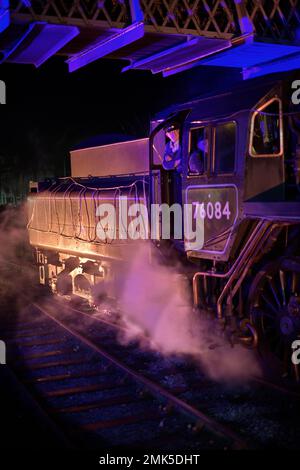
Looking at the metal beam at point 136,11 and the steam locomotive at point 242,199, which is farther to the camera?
the metal beam at point 136,11

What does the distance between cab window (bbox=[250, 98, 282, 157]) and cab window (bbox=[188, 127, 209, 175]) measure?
77 centimetres

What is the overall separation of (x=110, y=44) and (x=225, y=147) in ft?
16.5

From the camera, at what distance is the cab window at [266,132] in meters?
6.45

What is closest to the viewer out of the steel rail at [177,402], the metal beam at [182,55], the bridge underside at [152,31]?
the steel rail at [177,402]

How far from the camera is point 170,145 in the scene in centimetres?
814

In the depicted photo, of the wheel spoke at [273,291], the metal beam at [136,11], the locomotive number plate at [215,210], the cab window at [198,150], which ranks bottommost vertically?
the wheel spoke at [273,291]

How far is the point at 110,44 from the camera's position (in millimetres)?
10734

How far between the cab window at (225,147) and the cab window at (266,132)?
29 cm

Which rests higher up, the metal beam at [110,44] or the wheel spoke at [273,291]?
the metal beam at [110,44]

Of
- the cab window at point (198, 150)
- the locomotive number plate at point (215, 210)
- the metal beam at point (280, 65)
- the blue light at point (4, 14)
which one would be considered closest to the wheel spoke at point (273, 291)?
the locomotive number plate at point (215, 210)

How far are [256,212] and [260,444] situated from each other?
259 cm

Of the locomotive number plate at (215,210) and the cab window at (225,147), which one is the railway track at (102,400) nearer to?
the locomotive number plate at (215,210)

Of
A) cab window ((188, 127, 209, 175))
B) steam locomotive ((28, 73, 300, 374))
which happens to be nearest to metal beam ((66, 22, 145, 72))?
steam locomotive ((28, 73, 300, 374))

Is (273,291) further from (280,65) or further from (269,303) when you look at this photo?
(280,65)
